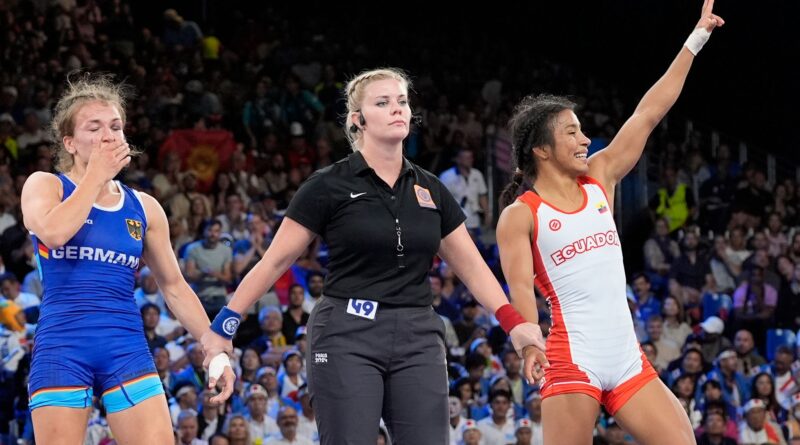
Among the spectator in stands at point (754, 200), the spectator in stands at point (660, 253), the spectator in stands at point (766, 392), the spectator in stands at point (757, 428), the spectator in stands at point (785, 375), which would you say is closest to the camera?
the spectator in stands at point (757, 428)

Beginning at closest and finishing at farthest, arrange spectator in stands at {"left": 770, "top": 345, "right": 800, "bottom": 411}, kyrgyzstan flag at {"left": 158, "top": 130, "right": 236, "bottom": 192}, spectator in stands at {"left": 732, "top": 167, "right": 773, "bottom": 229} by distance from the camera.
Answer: spectator in stands at {"left": 770, "top": 345, "right": 800, "bottom": 411} → kyrgyzstan flag at {"left": 158, "top": 130, "right": 236, "bottom": 192} → spectator in stands at {"left": 732, "top": 167, "right": 773, "bottom": 229}

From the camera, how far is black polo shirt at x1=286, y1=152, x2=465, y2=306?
4.53 meters

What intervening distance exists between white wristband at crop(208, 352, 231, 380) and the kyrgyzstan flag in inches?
306

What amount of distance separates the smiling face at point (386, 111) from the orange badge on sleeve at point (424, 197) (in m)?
0.21

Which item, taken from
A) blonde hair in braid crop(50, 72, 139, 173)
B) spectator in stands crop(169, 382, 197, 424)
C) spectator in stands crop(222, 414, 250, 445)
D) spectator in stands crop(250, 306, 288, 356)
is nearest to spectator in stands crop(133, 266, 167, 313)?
spectator in stands crop(250, 306, 288, 356)

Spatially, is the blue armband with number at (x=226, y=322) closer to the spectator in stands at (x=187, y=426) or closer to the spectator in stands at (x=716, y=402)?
the spectator in stands at (x=187, y=426)

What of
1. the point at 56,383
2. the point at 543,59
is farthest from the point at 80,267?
the point at 543,59

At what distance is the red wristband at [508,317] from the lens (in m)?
4.68

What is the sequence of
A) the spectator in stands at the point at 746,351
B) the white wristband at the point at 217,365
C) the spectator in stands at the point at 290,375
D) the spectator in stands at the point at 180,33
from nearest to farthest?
the white wristband at the point at 217,365, the spectator in stands at the point at 290,375, the spectator in stands at the point at 746,351, the spectator in stands at the point at 180,33

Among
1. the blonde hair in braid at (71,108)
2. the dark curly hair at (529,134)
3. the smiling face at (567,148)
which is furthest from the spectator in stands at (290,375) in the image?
the blonde hair in braid at (71,108)

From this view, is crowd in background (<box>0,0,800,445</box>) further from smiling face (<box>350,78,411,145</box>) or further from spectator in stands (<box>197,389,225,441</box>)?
smiling face (<box>350,78,411,145</box>)

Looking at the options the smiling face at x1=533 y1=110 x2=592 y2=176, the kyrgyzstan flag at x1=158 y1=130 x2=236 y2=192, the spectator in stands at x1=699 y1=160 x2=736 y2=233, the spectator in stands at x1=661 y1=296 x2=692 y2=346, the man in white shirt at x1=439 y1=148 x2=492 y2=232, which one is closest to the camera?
the smiling face at x1=533 y1=110 x2=592 y2=176

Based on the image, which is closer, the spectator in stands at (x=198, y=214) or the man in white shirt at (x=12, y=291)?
the man in white shirt at (x=12, y=291)

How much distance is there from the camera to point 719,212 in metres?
13.8
